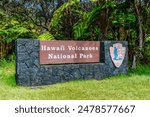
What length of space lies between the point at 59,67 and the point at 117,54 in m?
2.26

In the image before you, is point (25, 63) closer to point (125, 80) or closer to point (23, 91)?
point (23, 91)

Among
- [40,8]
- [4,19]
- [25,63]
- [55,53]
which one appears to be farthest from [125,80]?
[40,8]

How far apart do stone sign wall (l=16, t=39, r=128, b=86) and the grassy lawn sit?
34cm

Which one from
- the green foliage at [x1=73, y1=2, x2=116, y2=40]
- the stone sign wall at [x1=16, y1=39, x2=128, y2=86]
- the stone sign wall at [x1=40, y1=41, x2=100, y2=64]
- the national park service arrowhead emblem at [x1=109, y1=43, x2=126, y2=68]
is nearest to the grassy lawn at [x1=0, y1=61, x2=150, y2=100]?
the stone sign wall at [x1=16, y1=39, x2=128, y2=86]

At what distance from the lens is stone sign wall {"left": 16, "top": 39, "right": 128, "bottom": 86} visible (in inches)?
394

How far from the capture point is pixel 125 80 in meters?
10.7

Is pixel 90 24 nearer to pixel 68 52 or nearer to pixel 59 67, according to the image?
pixel 68 52

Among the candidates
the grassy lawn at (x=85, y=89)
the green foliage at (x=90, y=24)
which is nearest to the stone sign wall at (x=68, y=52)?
the grassy lawn at (x=85, y=89)

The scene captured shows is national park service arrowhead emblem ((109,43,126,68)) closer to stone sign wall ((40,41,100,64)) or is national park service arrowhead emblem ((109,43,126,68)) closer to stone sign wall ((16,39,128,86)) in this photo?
stone sign wall ((16,39,128,86))

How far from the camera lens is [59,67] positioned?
419 inches

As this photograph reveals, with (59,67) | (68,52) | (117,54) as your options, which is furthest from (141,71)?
(59,67)

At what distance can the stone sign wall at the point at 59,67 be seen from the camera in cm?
1000

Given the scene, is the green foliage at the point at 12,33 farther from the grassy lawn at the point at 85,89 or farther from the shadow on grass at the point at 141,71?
the shadow on grass at the point at 141,71

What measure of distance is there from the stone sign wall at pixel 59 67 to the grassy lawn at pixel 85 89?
0.34 m
